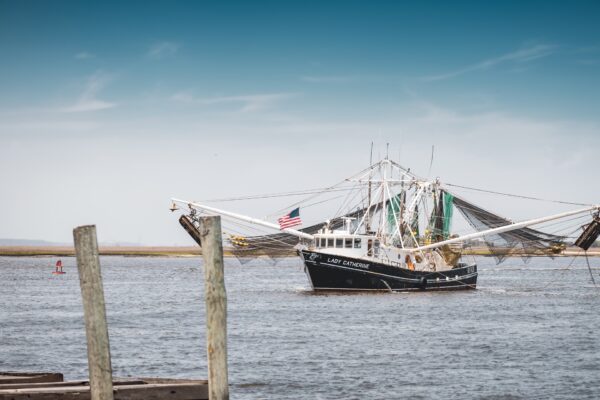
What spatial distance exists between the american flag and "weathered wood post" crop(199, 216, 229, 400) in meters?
45.6

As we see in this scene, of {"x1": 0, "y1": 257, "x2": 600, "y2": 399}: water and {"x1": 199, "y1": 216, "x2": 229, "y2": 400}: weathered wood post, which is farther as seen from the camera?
{"x1": 0, "y1": 257, "x2": 600, "y2": 399}: water

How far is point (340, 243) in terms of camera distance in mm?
65000

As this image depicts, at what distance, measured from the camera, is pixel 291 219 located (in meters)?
60.7

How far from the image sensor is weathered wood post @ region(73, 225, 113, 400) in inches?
555

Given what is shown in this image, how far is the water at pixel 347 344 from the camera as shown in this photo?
27906 millimetres

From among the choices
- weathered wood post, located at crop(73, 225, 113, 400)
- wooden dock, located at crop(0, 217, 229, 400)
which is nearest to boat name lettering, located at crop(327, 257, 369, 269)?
wooden dock, located at crop(0, 217, 229, 400)

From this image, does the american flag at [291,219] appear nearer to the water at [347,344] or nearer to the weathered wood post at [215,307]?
the water at [347,344]

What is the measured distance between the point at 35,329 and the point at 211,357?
30.4 meters

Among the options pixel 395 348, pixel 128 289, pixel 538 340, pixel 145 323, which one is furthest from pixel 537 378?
pixel 128 289

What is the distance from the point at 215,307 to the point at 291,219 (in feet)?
151

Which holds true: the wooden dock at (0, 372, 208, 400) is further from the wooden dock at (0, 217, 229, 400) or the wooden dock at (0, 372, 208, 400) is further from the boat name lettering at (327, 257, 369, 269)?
the boat name lettering at (327, 257, 369, 269)

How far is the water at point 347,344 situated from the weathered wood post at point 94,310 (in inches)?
456

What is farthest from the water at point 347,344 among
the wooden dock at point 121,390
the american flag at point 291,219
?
the wooden dock at point 121,390

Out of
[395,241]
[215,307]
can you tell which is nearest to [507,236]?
[395,241]
